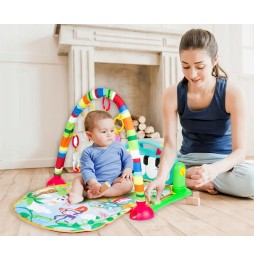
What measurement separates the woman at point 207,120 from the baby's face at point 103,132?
233mm

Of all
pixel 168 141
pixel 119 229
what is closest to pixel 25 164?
pixel 168 141

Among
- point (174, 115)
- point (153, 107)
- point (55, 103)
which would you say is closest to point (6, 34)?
point (55, 103)

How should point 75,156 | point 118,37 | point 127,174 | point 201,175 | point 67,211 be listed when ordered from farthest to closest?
point 118,37, point 75,156, point 127,174, point 67,211, point 201,175

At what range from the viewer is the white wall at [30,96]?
7.55 ft

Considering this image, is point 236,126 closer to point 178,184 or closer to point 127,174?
point 178,184

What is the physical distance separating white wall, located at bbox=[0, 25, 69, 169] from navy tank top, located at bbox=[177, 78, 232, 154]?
4.31 ft

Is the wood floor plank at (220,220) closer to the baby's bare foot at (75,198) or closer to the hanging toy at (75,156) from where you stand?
the baby's bare foot at (75,198)

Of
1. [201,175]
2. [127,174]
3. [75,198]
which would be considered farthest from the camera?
[127,174]

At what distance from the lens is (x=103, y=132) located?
1291 mm

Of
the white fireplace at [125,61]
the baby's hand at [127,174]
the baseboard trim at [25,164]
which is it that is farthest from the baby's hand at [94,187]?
the baseboard trim at [25,164]

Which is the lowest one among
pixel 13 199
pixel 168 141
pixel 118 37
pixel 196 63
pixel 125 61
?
pixel 13 199

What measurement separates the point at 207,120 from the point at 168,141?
0.21m

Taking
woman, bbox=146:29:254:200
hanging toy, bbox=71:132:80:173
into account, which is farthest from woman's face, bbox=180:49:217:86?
hanging toy, bbox=71:132:80:173

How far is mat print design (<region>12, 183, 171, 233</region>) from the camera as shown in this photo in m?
0.94
